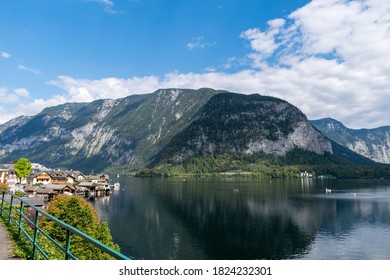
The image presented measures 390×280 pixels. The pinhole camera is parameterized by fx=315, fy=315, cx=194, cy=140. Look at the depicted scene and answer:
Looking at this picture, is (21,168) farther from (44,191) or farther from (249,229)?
(249,229)

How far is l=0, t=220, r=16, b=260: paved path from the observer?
11.9 meters

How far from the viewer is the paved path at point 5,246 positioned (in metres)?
11.9

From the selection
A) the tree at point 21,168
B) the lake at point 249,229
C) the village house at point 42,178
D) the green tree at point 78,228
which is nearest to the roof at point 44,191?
the tree at point 21,168

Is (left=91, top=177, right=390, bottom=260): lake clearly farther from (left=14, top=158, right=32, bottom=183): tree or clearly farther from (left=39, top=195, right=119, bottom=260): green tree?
(left=14, top=158, right=32, bottom=183): tree

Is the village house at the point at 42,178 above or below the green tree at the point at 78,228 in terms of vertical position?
above

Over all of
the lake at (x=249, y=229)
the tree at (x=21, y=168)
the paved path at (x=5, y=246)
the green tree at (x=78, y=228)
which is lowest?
the lake at (x=249, y=229)

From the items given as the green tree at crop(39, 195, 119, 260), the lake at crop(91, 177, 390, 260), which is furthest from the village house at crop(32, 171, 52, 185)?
the green tree at crop(39, 195, 119, 260)

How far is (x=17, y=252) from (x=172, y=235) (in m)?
61.0

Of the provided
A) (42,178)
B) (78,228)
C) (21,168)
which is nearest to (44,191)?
(21,168)

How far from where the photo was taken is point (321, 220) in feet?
296

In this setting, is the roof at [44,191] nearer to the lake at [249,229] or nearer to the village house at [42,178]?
the lake at [249,229]

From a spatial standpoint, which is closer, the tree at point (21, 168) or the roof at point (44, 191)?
the roof at point (44, 191)

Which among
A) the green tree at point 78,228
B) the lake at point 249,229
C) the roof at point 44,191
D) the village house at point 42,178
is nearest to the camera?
the green tree at point 78,228
